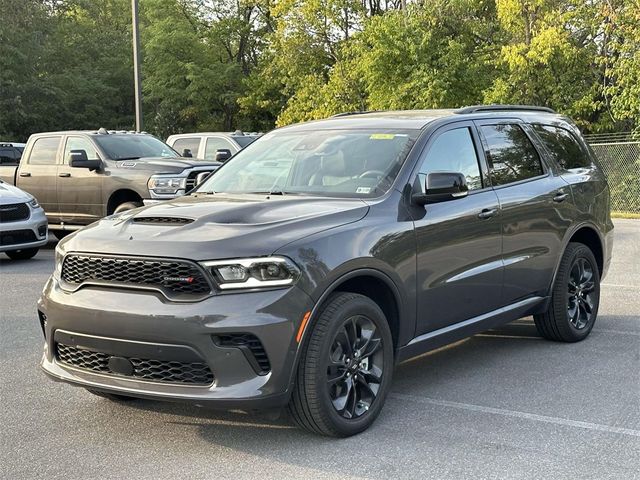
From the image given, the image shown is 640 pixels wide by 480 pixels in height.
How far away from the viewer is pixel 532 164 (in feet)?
19.8

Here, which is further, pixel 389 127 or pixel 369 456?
pixel 389 127

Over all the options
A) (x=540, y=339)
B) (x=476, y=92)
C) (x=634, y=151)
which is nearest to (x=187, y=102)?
(x=476, y=92)

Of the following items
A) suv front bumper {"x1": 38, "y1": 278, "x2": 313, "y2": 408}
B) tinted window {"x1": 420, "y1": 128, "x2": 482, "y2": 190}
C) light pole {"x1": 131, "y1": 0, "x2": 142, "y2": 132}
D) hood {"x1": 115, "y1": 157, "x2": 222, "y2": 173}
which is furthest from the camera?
light pole {"x1": 131, "y1": 0, "x2": 142, "y2": 132}

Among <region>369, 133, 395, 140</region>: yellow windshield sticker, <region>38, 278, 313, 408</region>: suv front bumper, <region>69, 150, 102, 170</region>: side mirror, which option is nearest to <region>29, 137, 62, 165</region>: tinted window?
<region>69, 150, 102, 170</region>: side mirror

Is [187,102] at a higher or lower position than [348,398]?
higher

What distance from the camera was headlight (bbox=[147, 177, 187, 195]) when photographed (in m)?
11.7

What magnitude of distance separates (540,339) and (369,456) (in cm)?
297

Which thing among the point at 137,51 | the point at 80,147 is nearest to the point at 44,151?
the point at 80,147

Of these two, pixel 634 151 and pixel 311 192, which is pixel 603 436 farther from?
pixel 634 151

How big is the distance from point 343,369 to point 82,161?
8988 mm

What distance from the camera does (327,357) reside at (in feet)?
13.3

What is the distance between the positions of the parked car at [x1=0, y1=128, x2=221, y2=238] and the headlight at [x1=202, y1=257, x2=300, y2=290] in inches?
315

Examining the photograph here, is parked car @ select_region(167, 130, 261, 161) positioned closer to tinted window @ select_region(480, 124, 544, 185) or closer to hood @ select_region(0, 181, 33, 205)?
hood @ select_region(0, 181, 33, 205)

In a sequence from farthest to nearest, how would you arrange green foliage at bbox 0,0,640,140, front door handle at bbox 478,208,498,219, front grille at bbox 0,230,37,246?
1. green foliage at bbox 0,0,640,140
2. front grille at bbox 0,230,37,246
3. front door handle at bbox 478,208,498,219
